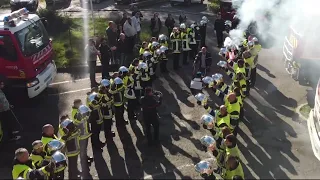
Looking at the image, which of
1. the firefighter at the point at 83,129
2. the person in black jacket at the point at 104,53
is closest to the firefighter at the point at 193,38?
the person in black jacket at the point at 104,53

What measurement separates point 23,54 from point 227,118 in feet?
21.3

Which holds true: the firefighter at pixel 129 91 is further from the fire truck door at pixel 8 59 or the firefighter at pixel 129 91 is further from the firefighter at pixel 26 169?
the firefighter at pixel 26 169

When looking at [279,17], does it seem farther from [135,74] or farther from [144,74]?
[135,74]

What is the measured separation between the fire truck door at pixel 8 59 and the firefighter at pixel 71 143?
4.20 m

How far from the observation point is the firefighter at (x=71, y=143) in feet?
25.8

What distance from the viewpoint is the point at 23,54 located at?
11.5 meters

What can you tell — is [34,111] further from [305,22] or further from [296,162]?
[305,22]

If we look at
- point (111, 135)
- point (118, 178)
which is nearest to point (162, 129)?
point (111, 135)

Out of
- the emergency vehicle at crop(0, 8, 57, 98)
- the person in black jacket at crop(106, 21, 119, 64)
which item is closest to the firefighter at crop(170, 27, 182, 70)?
the person in black jacket at crop(106, 21, 119, 64)

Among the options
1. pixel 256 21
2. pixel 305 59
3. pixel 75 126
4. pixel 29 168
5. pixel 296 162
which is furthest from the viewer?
pixel 256 21

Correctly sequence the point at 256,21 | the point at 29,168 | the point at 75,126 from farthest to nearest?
the point at 256,21 < the point at 75,126 < the point at 29,168

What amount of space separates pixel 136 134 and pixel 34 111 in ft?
11.9

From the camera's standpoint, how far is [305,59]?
1310 centimetres

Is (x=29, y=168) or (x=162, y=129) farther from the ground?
(x=29, y=168)
